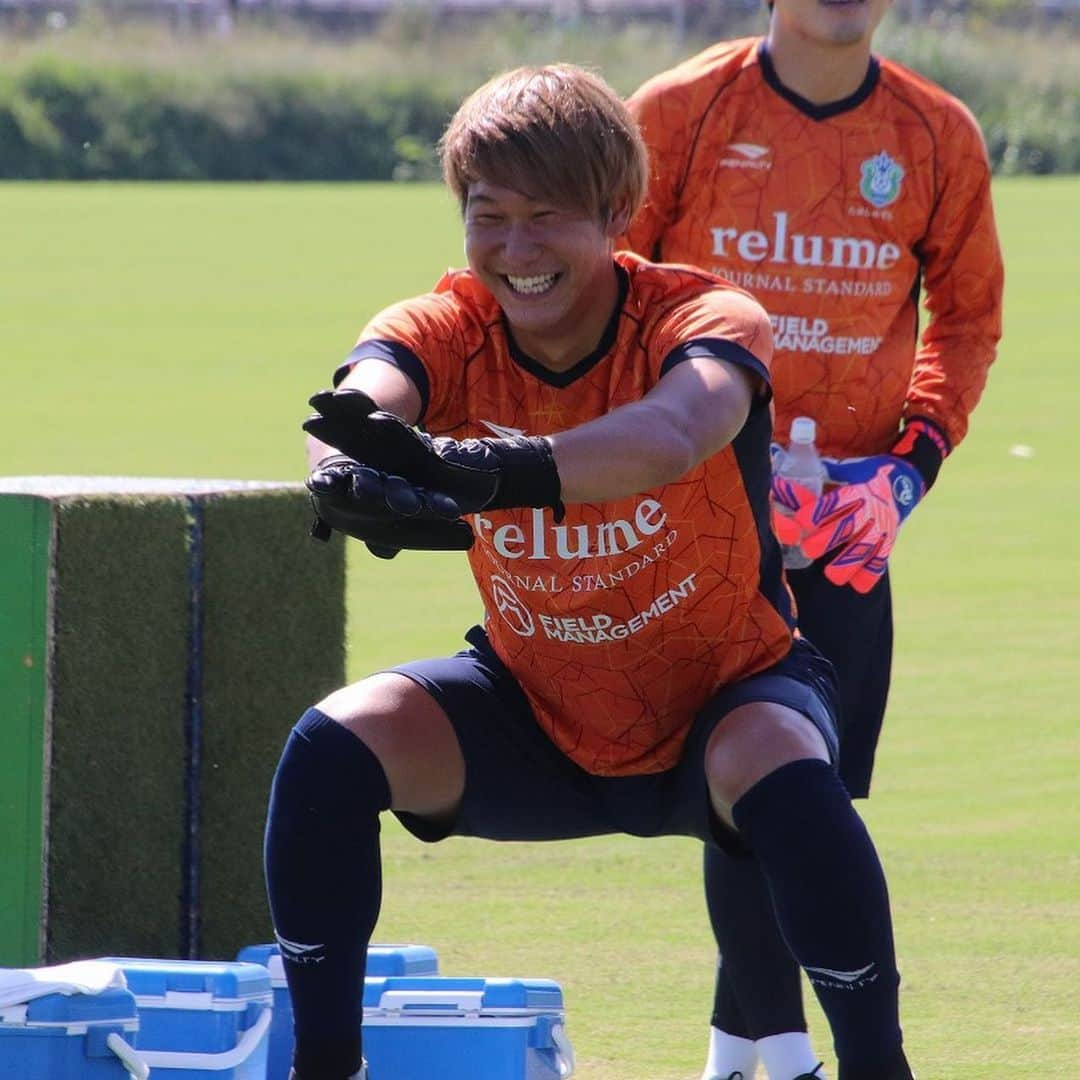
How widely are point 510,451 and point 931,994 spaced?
2412mm

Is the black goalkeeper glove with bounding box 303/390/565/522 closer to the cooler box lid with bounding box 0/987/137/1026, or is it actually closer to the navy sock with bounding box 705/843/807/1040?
the cooler box lid with bounding box 0/987/137/1026

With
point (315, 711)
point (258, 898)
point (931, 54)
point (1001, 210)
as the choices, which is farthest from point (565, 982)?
point (931, 54)

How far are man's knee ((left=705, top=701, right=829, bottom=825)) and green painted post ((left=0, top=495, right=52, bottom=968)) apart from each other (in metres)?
1.54

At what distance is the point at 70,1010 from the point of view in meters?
3.69

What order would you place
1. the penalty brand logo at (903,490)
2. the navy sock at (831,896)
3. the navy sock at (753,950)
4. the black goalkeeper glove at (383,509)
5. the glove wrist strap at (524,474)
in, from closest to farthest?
the black goalkeeper glove at (383,509)
the glove wrist strap at (524,474)
the navy sock at (831,896)
the navy sock at (753,950)
the penalty brand logo at (903,490)

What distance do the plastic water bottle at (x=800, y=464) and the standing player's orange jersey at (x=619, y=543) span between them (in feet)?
2.27

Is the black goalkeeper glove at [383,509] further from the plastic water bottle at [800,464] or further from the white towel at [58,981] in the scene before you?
the plastic water bottle at [800,464]

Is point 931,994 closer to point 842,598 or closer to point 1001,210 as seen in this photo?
point 842,598

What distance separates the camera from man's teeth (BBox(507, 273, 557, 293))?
366cm

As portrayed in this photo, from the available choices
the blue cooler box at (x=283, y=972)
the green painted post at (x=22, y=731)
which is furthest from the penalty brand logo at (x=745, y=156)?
the blue cooler box at (x=283, y=972)

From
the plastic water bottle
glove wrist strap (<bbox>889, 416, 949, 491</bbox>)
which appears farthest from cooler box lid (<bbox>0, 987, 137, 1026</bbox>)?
glove wrist strap (<bbox>889, 416, 949, 491</bbox>)

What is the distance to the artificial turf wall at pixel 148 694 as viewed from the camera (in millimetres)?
4637

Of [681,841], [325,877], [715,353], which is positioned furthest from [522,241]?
[681,841]

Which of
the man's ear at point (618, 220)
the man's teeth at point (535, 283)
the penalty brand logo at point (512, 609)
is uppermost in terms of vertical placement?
the man's ear at point (618, 220)
